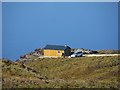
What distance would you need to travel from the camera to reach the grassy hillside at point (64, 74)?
32.6 m

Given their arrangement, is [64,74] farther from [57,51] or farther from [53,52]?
[53,52]

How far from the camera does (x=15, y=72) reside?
39.8 metres

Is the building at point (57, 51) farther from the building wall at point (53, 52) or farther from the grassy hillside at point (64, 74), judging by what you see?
the grassy hillside at point (64, 74)

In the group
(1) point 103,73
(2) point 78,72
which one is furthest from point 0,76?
(2) point 78,72

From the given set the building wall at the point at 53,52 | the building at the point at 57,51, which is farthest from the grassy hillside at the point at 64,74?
the building wall at the point at 53,52

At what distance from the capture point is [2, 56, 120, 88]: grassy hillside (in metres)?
32.6

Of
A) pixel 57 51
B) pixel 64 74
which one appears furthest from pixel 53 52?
pixel 64 74

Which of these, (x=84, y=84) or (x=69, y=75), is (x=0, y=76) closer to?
(x=84, y=84)

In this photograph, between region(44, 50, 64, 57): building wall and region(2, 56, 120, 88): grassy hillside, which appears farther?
region(44, 50, 64, 57): building wall

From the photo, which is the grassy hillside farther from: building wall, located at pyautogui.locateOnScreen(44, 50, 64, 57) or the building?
building wall, located at pyautogui.locateOnScreen(44, 50, 64, 57)

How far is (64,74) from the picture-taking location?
61312mm

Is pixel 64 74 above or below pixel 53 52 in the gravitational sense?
below

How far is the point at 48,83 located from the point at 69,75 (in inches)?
1089

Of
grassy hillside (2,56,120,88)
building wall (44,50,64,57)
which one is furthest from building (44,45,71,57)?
grassy hillside (2,56,120,88)
